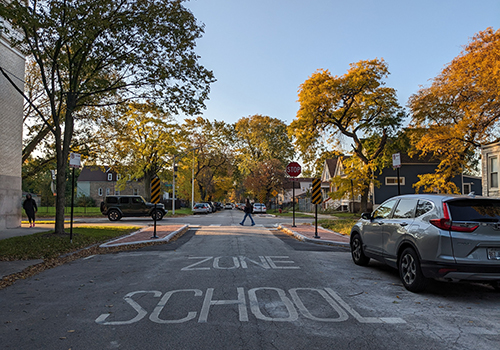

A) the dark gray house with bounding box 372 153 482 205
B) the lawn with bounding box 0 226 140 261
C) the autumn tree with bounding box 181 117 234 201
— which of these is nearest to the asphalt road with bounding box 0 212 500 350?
the lawn with bounding box 0 226 140 261

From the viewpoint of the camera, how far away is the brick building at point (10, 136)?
17656mm

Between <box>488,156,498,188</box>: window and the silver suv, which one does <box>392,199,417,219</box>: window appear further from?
<box>488,156,498,188</box>: window

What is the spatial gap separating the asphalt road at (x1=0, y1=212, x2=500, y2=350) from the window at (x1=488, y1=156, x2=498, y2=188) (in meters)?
17.2

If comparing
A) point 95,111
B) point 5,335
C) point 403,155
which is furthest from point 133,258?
point 403,155

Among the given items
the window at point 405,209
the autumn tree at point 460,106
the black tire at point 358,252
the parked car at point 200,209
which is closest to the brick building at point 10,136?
the black tire at point 358,252

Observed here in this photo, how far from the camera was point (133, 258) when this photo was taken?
1053 cm

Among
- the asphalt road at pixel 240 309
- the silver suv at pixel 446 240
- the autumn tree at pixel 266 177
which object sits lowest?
the asphalt road at pixel 240 309

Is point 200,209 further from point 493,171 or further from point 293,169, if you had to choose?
point 493,171

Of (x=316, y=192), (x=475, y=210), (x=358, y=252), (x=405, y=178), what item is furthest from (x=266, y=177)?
(x=475, y=210)

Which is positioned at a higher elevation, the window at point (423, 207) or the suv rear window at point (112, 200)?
the window at point (423, 207)

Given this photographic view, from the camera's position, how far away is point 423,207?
6.98 m

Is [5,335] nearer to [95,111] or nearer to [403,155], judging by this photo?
[95,111]

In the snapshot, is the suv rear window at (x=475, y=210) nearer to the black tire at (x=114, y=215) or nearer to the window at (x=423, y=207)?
the window at (x=423, y=207)

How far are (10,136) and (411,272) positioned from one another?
18.6m
